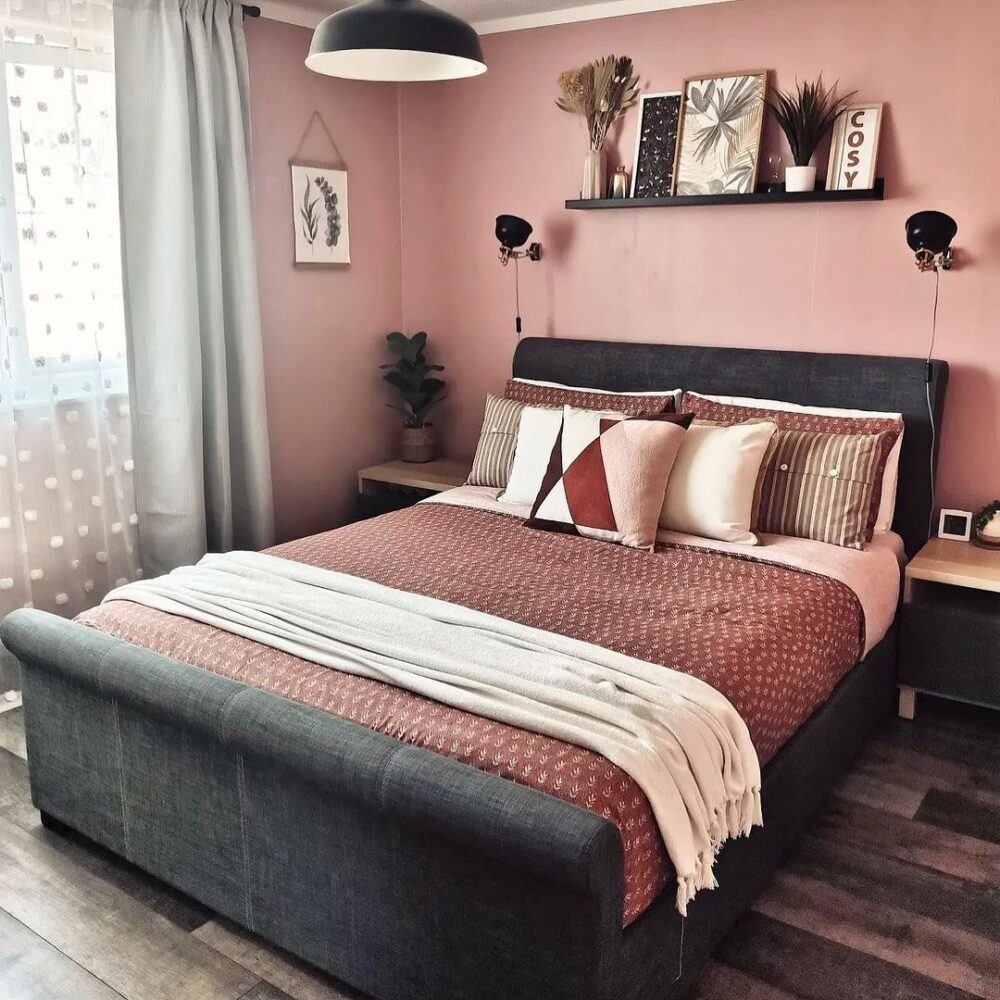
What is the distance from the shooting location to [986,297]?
132 inches

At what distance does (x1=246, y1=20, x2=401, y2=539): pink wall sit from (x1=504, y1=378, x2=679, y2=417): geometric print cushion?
84 cm

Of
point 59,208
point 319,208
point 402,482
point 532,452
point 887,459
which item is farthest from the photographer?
point 402,482

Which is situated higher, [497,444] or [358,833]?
[497,444]

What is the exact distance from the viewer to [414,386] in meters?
4.59

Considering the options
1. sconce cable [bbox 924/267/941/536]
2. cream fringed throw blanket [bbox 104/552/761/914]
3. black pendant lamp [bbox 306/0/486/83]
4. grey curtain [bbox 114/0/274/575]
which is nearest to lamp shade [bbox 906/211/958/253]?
sconce cable [bbox 924/267/941/536]

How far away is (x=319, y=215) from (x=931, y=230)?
237 cm

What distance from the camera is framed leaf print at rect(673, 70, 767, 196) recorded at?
362cm

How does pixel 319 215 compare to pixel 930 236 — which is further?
pixel 319 215

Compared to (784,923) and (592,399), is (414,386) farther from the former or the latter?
(784,923)

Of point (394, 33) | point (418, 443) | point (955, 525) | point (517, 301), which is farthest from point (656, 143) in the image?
point (394, 33)

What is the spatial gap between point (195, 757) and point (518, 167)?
2.87 m

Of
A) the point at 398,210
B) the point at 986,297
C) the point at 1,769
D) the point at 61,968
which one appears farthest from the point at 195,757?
the point at 398,210

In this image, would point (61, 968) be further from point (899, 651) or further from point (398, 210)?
point (398, 210)

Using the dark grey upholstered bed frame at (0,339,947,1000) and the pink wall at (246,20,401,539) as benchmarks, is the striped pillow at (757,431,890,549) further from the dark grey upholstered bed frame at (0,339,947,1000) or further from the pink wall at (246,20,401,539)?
the pink wall at (246,20,401,539)
